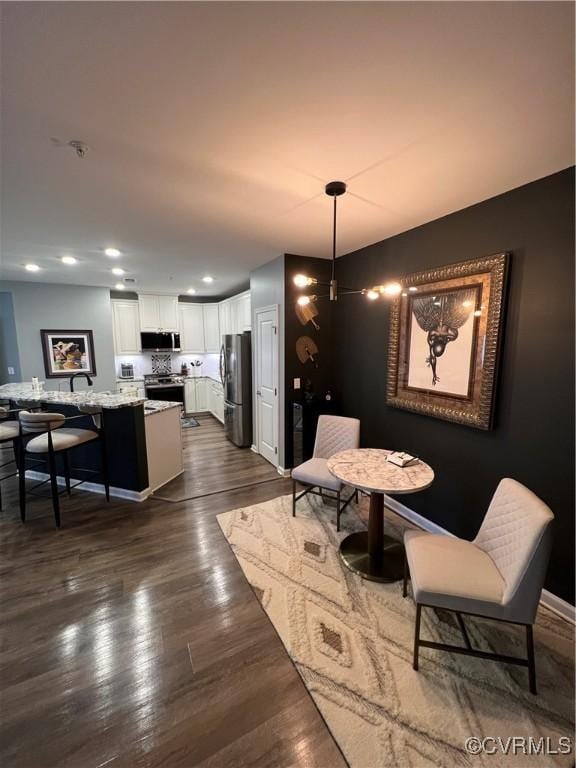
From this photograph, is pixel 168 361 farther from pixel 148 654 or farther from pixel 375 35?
pixel 375 35

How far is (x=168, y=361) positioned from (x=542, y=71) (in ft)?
21.9

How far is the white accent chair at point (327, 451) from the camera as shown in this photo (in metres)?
2.71

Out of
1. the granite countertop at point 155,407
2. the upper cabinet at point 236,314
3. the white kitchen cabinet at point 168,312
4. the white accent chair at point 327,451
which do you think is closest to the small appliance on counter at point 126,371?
the white kitchen cabinet at point 168,312

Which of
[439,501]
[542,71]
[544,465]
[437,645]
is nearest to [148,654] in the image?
[437,645]

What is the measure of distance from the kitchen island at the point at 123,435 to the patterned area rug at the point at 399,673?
5.36ft

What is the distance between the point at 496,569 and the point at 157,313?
254 inches

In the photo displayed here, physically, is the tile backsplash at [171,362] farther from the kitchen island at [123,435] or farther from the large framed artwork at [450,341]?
the large framed artwork at [450,341]

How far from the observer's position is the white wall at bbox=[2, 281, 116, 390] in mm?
4785

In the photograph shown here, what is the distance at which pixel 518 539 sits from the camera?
4.99 ft

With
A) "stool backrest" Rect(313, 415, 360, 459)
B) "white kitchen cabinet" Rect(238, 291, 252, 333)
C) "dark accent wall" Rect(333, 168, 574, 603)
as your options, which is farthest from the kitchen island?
"dark accent wall" Rect(333, 168, 574, 603)

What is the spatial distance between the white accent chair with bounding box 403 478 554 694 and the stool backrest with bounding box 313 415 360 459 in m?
1.24

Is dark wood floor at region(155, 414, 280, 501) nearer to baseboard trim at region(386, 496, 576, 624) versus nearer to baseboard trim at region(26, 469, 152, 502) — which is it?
baseboard trim at region(26, 469, 152, 502)

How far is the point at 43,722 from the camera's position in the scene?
4.44ft

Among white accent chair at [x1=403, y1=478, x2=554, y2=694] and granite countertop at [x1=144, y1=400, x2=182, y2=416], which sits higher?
granite countertop at [x1=144, y1=400, x2=182, y2=416]
